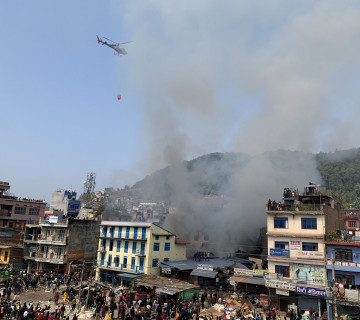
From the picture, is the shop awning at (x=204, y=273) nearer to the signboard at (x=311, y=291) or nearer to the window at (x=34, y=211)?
the signboard at (x=311, y=291)

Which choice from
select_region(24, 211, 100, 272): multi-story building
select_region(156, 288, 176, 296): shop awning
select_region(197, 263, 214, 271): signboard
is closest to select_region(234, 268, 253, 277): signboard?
select_region(197, 263, 214, 271): signboard

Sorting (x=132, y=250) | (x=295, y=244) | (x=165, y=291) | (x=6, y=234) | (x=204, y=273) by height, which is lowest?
(x=165, y=291)

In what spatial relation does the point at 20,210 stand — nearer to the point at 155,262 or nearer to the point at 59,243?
the point at 59,243

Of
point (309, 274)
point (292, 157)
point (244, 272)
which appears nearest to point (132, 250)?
point (244, 272)

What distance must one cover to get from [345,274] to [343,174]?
110707mm

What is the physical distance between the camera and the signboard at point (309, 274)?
33625mm

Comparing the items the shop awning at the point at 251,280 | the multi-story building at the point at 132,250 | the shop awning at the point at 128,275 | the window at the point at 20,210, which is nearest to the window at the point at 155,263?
the multi-story building at the point at 132,250

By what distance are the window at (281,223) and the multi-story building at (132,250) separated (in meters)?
18.4

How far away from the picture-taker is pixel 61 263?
52.5 metres

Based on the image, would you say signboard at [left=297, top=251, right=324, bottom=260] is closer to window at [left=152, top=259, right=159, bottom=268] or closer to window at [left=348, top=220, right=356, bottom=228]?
window at [left=152, top=259, right=159, bottom=268]

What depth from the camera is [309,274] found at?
3444cm

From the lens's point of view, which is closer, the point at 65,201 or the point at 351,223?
the point at 351,223

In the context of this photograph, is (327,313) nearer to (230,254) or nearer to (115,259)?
(115,259)

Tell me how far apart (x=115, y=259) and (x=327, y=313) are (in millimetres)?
32103
